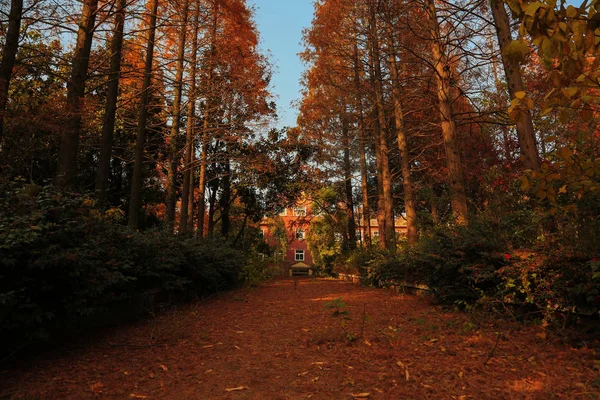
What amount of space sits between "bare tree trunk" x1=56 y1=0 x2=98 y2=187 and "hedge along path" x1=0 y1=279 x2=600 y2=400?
3.60m

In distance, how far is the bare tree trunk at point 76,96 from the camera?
6965mm

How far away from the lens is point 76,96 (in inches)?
282

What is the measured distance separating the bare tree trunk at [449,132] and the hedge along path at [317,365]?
10.5 feet

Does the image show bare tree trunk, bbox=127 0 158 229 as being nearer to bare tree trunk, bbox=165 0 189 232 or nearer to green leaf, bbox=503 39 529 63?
bare tree trunk, bbox=165 0 189 232

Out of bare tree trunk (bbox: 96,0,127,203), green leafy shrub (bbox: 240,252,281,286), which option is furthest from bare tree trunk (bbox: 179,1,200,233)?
bare tree trunk (bbox: 96,0,127,203)

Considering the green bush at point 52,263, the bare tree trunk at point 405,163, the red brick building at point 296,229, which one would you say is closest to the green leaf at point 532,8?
the green bush at point 52,263

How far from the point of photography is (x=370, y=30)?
1196 centimetres

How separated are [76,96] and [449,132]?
7612 millimetres

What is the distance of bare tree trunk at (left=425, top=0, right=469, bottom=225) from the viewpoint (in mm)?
7855

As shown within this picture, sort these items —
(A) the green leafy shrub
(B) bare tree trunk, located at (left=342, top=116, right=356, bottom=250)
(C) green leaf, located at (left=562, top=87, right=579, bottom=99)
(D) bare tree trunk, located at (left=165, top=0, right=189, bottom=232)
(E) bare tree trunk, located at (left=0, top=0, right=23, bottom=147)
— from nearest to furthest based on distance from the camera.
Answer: (C) green leaf, located at (left=562, top=87, right=579, bottom=99) → (E) bare tree trunk, located at (left=0, top=0, right=23, bottom=147) → (D) bare tree trunk, located at (left=165, top=0, right=189, bottom=232) → (A) the green leafy shrub → (B) bare tree trunk, located at (left=342, top=116, right=356, bottom=250)

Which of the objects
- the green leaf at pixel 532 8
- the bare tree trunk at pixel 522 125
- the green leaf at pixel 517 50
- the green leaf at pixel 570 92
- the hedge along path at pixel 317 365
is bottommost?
Result: the hedge along path at pixel 317 365

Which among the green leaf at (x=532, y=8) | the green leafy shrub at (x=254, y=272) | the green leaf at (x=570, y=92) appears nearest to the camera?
the green leaf at (x=532, y=8)

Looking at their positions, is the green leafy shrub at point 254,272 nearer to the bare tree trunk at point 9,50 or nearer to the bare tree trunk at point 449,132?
the bare tree trunk at point 449,132

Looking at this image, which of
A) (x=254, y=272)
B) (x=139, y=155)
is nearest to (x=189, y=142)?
(x=139, y=155)
